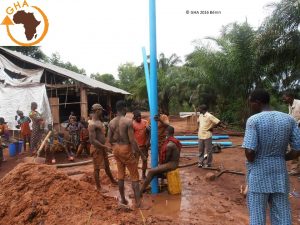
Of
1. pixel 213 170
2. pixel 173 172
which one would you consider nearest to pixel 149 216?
pixel 173 172

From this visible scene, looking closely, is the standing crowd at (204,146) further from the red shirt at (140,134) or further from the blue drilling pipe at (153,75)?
the blue drilling pipe at (153,75)

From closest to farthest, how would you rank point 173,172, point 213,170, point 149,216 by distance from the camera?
point 149,216
point 173,172
point 213,170

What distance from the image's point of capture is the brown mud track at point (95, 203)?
4.18 meters

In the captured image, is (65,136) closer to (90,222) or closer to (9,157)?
(9,157)

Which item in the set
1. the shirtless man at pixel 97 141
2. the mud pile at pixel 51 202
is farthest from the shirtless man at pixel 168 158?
the shirtless man at pixel 97 141

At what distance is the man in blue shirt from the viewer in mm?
2764

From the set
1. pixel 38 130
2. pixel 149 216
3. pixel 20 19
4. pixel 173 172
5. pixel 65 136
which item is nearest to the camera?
pixel 149 216

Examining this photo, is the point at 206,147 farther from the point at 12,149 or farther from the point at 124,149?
the point at 12,149

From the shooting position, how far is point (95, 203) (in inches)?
181

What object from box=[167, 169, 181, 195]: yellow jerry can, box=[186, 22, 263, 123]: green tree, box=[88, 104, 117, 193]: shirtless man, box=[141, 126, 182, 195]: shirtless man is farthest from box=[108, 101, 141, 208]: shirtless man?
box=[186, 22, 263, 123]: green tree

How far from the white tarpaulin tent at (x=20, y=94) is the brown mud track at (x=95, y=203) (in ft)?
22.5

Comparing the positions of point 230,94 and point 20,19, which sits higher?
point 20,19

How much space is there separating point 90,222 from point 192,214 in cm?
161

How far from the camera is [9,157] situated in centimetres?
980
